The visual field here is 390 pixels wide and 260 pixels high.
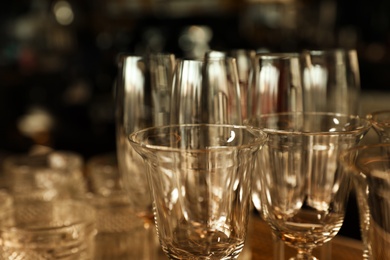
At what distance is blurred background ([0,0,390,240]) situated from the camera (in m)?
3.10

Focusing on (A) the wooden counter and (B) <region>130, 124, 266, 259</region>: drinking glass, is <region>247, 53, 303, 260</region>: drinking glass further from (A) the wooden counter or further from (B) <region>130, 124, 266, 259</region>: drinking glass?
(B) <region>130, 124, 266, 259</region>: drinking glass

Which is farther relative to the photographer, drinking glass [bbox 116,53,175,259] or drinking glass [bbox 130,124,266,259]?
drinking glass [bbox 116,53,175,259]

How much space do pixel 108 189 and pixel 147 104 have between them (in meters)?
0.22

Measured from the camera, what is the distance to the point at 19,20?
338 centimetres

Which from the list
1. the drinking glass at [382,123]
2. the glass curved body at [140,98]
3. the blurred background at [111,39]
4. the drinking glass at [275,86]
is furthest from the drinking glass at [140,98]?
the blurred background at [111,39]

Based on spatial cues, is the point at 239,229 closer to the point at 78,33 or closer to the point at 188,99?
the point at 188,99

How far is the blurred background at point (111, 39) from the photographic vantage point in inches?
122

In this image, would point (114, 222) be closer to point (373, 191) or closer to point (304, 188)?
point (304, 188)

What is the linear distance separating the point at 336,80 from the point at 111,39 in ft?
8.79

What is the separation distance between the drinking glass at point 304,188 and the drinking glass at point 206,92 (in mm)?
75

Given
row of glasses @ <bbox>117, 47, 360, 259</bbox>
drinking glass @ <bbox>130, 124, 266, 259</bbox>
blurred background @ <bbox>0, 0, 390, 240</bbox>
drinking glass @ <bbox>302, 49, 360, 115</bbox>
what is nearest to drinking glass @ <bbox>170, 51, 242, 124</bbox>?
row of glasses @ <bbox>117, 47, 360, 259</bbox>

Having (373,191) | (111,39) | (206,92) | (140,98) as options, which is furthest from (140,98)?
(111,39)

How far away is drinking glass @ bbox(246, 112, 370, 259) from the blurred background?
7.61 ft

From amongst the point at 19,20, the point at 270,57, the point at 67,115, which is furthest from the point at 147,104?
the point at 19,20
